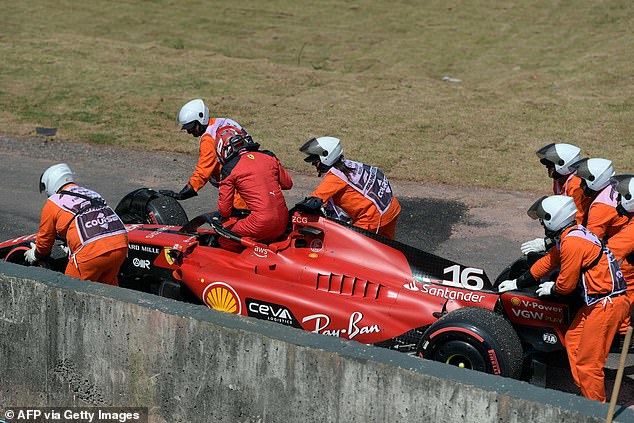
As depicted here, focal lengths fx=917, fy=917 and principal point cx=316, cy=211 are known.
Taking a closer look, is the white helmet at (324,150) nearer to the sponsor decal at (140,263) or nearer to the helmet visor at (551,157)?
the sponsor decal at (140,263)

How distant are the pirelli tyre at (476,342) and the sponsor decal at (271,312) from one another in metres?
1.34

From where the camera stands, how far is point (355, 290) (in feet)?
28.3

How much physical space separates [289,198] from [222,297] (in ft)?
18.1

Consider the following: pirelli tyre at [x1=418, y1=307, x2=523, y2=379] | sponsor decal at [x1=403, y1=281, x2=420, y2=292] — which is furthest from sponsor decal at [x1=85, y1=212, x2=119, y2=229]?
pirelli tyre at [x1=418, y1=307, x2=523, y2=379]

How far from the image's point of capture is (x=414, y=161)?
53.6ft

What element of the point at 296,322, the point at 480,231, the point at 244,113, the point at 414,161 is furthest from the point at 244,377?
the point at 244,113

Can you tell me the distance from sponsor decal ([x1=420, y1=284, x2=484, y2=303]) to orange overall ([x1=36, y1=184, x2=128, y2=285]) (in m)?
2.91

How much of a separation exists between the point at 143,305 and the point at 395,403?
2020 millimetres

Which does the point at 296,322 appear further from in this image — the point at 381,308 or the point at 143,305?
the point at 143,305

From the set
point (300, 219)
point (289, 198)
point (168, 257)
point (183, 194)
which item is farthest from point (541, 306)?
point (289, 198)

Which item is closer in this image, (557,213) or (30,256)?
(557,213)

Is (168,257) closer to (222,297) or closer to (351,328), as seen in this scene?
(222,297)

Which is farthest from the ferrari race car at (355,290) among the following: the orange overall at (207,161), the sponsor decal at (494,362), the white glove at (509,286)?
the orange overall at (207,161)

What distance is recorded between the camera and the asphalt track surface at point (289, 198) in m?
12.4
